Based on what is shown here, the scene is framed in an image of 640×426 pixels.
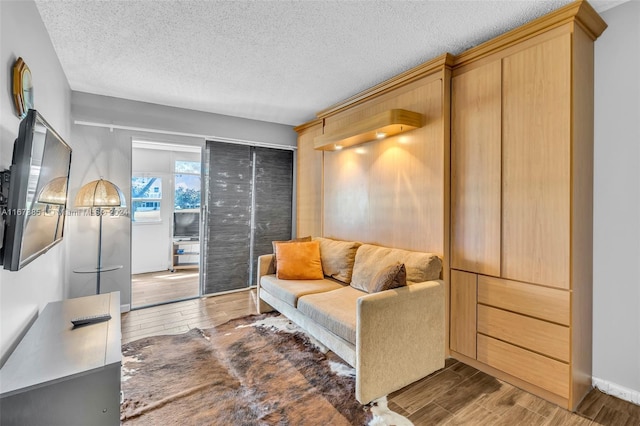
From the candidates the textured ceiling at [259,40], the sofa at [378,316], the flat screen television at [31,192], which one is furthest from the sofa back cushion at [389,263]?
the flat screen television at [31,192]

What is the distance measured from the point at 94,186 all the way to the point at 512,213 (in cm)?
387

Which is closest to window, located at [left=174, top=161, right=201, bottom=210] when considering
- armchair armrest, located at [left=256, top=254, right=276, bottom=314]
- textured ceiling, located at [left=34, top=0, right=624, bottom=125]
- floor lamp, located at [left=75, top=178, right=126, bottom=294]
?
textured ceiling, located at [left=34, top=0, right=624, bottom=125]

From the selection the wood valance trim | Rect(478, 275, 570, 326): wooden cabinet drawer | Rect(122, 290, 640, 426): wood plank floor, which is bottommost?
Rect(122, 290, 640, 426): wood plank floor

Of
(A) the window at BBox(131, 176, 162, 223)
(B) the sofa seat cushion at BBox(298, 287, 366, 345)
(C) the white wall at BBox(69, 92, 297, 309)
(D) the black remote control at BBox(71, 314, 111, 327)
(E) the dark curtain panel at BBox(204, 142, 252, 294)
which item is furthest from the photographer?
(A) the window at BBox(131, 176, 162, 223)

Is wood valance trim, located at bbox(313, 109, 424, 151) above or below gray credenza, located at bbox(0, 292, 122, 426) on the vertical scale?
above

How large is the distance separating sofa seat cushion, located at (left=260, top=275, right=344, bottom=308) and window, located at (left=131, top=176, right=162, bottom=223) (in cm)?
318

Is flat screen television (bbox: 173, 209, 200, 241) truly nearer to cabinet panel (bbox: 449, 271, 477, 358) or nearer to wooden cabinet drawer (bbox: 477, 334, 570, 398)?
cabinet panel (bbox: 449, 271, 477, 358)

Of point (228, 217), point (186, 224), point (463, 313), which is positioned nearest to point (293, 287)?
point (463, 313)

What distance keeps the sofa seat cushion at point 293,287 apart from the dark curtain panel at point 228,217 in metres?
1.21

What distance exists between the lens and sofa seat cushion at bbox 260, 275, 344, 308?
286cm

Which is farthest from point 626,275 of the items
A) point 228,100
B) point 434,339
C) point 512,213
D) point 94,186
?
point 94,186

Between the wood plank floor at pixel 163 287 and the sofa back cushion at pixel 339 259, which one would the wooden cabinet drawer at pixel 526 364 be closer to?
the sofa back cushion at pixel 339 259

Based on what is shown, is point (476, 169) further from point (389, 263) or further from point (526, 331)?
point (526, 331)

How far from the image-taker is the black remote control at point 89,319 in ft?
5.84
